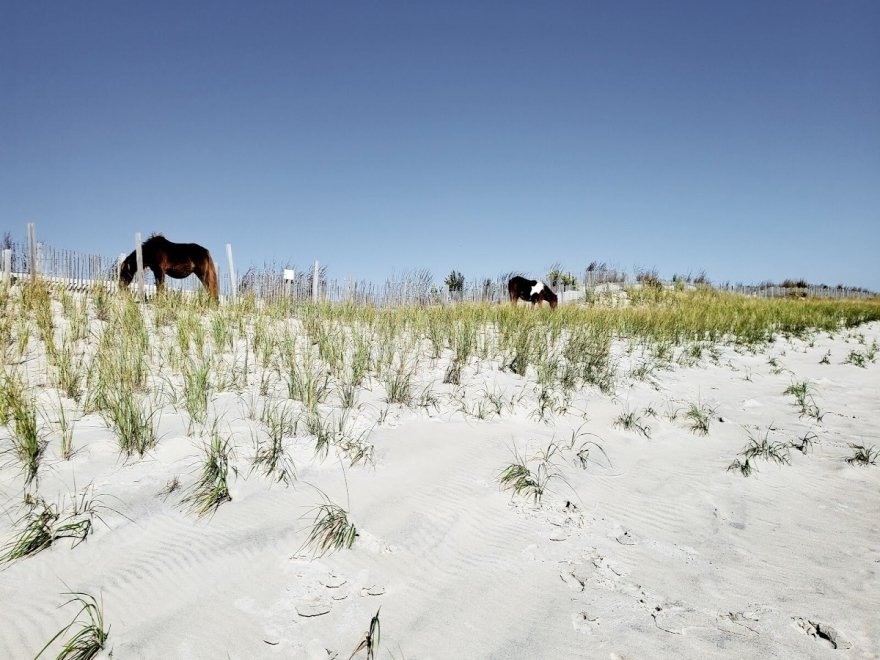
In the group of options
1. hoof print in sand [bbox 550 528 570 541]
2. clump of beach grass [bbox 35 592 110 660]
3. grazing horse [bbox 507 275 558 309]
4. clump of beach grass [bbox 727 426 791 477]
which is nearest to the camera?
clump of beach grass [bbox 35 592 110 660]

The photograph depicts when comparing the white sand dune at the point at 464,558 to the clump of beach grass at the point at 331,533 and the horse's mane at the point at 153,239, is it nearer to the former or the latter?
the clump of beach grass at the point at 331,533

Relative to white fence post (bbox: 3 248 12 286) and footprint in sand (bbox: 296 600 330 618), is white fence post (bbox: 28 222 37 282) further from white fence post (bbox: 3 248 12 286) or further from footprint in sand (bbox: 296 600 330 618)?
footprint in sand (bbox: 296 600 330 618)

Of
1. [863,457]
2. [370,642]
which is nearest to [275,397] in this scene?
[370,642]

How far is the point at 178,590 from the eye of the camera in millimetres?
1461

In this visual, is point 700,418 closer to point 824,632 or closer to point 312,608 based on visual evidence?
point 824,632

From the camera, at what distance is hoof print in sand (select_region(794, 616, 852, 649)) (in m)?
1.30

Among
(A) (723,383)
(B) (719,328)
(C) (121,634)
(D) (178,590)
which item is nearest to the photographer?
(C) (121,634)

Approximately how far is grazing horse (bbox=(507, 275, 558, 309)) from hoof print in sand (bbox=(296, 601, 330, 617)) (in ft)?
38.6

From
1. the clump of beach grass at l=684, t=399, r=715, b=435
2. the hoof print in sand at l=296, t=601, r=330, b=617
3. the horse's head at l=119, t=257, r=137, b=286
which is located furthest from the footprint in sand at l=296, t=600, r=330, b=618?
the horse's head at l=119, t=257, r=137, b=286

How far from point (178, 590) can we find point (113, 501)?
2.30 ft

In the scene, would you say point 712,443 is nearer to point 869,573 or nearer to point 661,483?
point 661,483

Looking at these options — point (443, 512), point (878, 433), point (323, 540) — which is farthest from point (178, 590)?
point (878, 433)

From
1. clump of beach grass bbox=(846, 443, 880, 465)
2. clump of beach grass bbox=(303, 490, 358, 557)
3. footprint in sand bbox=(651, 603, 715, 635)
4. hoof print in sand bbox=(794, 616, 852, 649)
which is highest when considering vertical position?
clump of beach grass bbox=(846, 443, 880, 465)

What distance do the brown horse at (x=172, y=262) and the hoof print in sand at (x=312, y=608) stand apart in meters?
7.36
